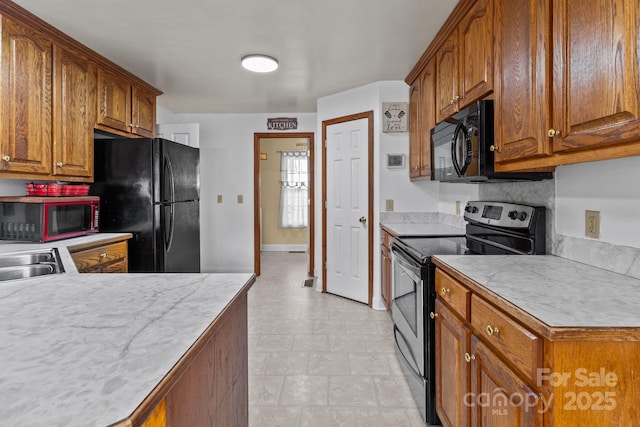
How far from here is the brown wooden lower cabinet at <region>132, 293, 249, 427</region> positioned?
0.70 metres

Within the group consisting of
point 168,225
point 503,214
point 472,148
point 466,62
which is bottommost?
point 168,225

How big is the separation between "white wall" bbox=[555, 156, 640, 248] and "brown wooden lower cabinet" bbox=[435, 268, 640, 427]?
0.62m

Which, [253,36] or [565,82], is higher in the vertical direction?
[253,36]

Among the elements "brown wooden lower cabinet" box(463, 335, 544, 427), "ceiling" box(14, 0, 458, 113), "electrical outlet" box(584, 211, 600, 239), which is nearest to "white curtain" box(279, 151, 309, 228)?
"ceiling" box(14, 0, 458, 113)

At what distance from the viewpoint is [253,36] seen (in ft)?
8.39

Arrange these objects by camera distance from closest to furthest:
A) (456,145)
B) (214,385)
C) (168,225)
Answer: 1. (214,385)
2. (456,145)
3. (168,225)

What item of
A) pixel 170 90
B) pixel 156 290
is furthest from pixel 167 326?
pixel 170 90

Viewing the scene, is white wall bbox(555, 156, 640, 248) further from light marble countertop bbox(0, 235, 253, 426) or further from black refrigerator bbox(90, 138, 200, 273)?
black refrigerator bbox(90, 138, 200, 273)

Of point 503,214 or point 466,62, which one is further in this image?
point 466,62

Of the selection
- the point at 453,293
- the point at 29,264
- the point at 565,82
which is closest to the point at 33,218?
the point at 29,264

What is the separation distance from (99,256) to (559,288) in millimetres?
2667

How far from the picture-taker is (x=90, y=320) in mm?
848

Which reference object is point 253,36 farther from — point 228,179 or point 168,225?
point 228,179

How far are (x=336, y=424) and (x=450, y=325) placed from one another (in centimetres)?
81
